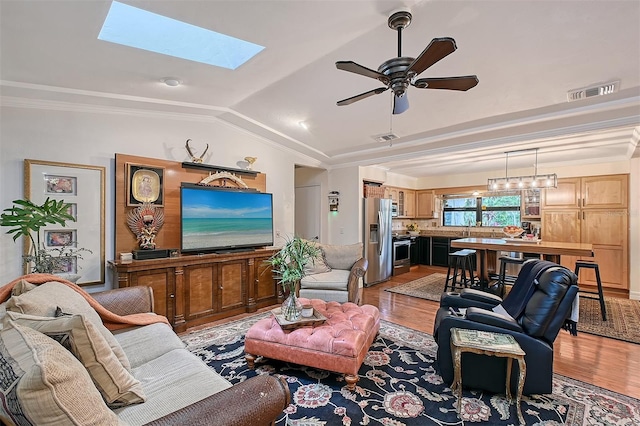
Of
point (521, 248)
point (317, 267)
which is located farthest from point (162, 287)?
point (521, 248)

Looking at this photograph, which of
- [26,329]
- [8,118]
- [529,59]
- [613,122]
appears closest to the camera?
[26,329]

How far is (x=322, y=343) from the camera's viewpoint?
2246mm

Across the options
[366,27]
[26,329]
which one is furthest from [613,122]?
[26,329]

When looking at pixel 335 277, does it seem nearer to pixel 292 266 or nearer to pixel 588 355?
pixel 292 266

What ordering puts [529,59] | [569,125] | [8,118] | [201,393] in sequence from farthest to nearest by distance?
[569,125] < [8,118] < [529,59] < [201,393]

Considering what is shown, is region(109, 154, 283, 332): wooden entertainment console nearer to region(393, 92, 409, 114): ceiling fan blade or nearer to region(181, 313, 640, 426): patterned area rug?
region(181, 313, 640, 426): patterned area rug

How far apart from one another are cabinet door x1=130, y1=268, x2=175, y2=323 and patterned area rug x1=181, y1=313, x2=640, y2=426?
34.5 inches

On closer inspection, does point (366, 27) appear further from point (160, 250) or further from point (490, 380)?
point (160, 250)

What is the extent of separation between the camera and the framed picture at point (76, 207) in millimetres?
2932

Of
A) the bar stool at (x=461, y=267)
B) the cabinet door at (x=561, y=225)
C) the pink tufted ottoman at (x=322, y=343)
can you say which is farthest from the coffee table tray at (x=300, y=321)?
the cabinet door at (x=561, y=225)

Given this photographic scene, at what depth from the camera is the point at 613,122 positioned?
3.23 metres

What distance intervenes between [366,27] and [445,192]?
20.8 feet

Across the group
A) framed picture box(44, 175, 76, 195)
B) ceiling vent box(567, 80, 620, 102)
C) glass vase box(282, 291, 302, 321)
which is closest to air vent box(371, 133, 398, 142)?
ceiling vent box(567, 80, 620, 102)

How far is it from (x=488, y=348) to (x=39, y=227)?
382 centimetres
